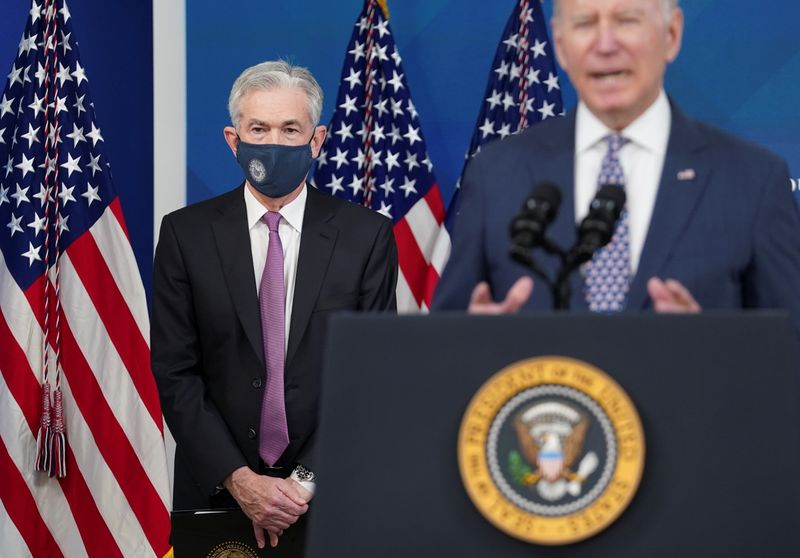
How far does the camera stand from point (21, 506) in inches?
162

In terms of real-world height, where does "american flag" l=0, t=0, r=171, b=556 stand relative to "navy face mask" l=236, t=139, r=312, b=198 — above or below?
below

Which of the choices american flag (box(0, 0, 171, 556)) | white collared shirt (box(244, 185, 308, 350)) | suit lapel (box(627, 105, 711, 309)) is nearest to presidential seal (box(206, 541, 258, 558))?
white collared shirt (box(244, 185, 308, 350))

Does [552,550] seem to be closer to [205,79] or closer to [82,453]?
[82,453]

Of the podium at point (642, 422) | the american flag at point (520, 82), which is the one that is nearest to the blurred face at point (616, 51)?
the podium at point (642, 422)

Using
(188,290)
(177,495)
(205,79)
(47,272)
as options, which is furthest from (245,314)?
(205,79)

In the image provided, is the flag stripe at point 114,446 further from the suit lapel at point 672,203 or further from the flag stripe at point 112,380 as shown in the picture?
the suit lapel at point 672,203

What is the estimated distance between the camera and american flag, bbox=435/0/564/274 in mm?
4496

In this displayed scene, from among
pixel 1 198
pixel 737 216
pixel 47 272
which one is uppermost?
pixel 737 216

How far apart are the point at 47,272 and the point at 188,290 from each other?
1.24m

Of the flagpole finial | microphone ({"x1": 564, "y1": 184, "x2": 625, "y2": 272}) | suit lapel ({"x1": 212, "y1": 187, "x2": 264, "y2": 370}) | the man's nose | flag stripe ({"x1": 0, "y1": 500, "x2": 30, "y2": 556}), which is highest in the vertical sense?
the flagpole finial

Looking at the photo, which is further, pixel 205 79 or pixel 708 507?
pixel 205 79

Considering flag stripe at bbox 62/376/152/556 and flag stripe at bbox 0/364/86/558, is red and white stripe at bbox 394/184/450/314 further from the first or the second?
flag stripe at bbox 0/364/86/558

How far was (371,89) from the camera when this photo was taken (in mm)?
4574

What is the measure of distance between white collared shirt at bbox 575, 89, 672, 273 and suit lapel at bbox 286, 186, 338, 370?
139 cm
